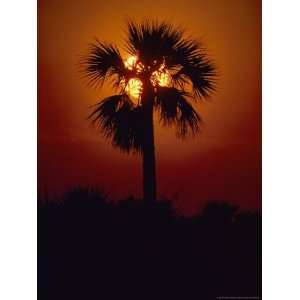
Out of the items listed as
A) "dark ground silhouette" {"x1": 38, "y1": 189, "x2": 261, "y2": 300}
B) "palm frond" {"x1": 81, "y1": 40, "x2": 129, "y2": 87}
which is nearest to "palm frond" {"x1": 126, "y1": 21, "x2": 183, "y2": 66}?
"palm frond" {"x1": 81, "y1": 40, "x2": 129, "y2": 87}

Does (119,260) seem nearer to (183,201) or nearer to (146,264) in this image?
(146,264)

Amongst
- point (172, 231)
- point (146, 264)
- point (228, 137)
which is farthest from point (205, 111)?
point (146, 264)

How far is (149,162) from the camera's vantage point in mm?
3504

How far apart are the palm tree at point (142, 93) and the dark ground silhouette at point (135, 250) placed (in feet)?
0.79

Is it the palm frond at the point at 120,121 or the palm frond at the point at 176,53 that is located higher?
the palm frond at the point at 176,53

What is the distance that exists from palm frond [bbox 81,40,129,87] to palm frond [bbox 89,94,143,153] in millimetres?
127

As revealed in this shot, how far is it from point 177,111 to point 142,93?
25 centimetres

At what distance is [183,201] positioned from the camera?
3520 millimetres

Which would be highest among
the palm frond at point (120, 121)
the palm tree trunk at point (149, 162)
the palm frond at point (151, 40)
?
the palm frond at point (151, 40)

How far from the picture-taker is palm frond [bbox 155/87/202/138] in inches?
138

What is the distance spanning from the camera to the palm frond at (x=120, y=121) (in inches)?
138
